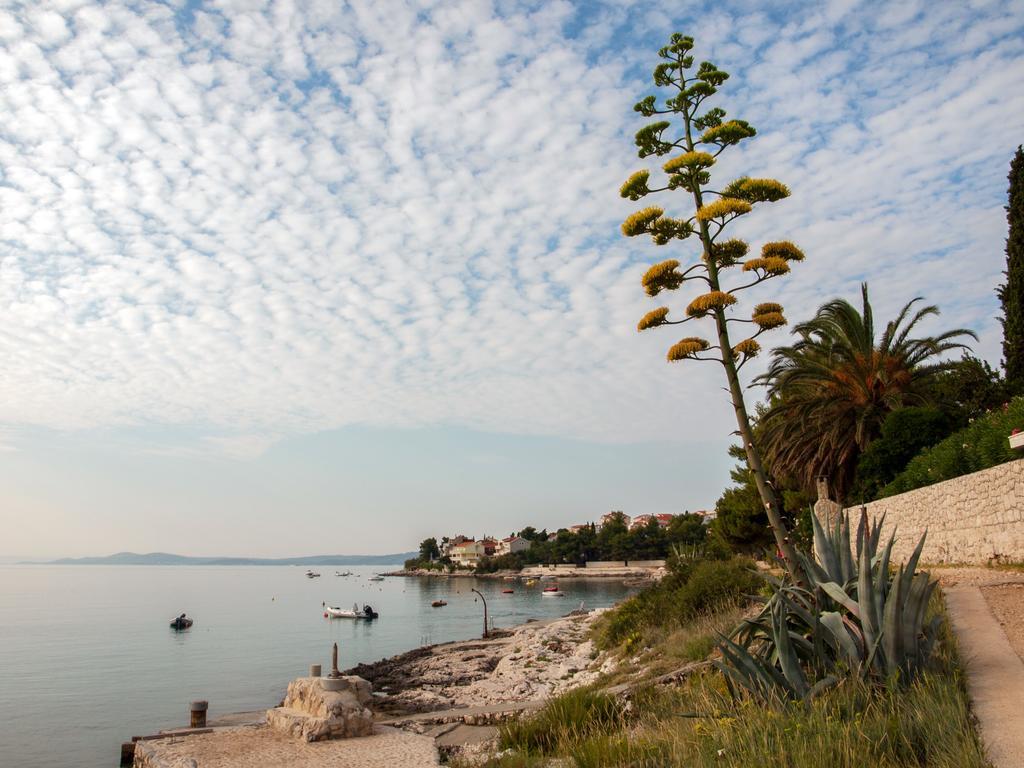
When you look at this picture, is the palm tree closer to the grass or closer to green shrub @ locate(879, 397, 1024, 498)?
green shrub @ locate(879, 397, 1024, 498)

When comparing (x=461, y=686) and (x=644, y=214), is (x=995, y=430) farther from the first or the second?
(x=461, y=686)

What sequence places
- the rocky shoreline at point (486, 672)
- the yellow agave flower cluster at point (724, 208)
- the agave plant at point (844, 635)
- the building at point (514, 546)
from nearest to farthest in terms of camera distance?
the agave plant at point (844, 635) < the yellow agave flower cluster at point (724, 208) < the rocky shoreline at point (486, 672) < the building at point (514, 546)

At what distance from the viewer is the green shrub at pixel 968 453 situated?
1409 cm

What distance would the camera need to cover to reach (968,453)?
15992 mm

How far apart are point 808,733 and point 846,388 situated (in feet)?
67.3

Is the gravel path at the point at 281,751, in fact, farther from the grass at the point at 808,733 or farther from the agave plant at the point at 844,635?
the agave plant at the point at 844,635

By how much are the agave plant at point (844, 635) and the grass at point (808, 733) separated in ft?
0.59

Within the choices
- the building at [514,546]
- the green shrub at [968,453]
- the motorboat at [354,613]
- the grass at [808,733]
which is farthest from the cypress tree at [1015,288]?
the building at [514,546]

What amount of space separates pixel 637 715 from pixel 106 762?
63.0 feet

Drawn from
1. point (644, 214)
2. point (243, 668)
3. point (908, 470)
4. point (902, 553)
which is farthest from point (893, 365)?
point (243, 668)

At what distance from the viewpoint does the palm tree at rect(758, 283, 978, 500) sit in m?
22.8

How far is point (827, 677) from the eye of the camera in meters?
5.98

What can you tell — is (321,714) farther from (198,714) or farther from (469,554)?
(469,554)

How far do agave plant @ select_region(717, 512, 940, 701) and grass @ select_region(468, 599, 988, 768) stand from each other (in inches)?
7.1
